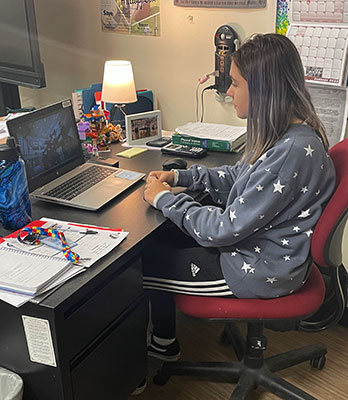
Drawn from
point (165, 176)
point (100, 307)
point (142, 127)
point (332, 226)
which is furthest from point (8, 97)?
point (332, 226)

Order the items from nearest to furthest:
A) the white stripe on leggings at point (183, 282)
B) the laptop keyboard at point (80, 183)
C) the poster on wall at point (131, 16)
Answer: the white stripe on leggings at point (183, 282) → the laptop keyboard at point (80, 183) → the poster on wall at point (131, 16)

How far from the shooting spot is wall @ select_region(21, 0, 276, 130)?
7.51 ft

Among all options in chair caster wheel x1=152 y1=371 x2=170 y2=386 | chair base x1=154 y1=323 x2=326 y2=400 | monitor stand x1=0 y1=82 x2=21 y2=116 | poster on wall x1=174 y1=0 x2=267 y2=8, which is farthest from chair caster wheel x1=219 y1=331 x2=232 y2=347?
monitor stand x1=0 y1=82 x2=21 y2=116

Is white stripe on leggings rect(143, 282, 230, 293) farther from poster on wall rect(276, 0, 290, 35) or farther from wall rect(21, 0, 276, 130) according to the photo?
poster on wall rect(276, 0, 290, 35)

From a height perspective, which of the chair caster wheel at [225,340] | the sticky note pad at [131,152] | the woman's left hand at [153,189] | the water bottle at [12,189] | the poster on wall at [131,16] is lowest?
the chair caster wheel at [225,340]

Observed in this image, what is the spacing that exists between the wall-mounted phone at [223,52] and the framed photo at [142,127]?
336 millimetres

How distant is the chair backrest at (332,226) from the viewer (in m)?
1.36

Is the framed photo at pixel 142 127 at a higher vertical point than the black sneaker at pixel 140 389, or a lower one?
higher

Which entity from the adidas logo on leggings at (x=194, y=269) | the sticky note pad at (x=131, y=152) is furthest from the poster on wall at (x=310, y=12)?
the adidas logo on leggings at (x=194, y=269)

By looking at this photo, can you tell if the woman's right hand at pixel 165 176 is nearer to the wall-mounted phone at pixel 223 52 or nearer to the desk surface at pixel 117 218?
the desk surface at pixel 117 218

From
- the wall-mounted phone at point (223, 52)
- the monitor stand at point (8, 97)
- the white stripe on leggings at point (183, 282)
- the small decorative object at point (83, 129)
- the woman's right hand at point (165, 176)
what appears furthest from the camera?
the monitor stand at point (8, 97)

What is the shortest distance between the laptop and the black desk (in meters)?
0.04

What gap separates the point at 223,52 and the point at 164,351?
1.26 metres

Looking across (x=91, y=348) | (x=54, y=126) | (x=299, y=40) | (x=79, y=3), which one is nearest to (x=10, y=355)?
(x=91, y=348)
